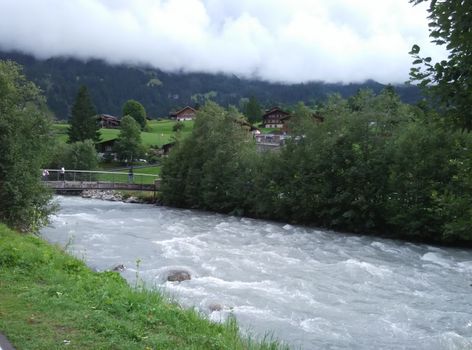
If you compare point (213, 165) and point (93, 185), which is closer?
A: point (213, 165)

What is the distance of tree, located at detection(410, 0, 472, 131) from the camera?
3871mm

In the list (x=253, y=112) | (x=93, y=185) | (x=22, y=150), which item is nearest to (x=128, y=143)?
(x=93, y=185)

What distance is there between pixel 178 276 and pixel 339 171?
918 inches

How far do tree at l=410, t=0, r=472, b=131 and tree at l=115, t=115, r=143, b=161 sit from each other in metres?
89.9

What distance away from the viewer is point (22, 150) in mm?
22625

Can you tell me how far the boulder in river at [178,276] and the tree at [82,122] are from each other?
81432 millimetres

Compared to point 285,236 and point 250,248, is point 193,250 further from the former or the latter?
point 285,236

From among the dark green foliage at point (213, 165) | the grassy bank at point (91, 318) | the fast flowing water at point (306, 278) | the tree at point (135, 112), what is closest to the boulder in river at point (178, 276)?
the fast flowing water at point (306, 278)

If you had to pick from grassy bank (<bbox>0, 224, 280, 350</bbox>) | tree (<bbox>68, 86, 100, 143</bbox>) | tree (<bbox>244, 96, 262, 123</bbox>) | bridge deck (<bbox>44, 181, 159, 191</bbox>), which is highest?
tree (<bbox>244, 96, 262, 123</bbox>)

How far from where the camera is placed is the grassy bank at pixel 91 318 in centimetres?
644

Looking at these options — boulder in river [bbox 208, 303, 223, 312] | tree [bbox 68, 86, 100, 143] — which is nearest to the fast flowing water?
boulder in river [bbox 208, 303, 223, 312]

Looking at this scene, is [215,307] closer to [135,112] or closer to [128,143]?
[128,143]

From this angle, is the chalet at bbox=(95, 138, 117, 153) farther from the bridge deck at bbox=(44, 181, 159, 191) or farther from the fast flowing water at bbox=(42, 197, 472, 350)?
the fast flowing water at bbox=(42, 197, 472, 350)

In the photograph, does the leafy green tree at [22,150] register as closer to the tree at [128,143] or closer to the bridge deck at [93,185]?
the bridge deck at [93,185]
